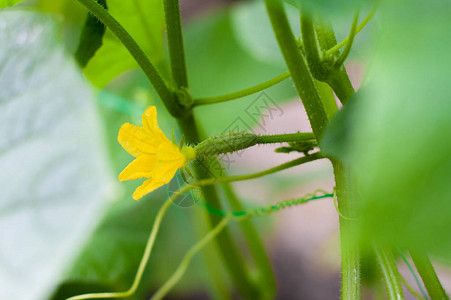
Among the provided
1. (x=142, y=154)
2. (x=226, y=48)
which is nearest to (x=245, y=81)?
(x=226, y=48)

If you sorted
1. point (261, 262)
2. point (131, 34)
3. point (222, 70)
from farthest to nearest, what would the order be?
point (222, 70), point (261, 262), point (131, 34)

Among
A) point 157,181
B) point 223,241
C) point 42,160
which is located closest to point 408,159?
point 157,181

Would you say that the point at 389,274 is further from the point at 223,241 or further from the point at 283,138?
the point at 223,241

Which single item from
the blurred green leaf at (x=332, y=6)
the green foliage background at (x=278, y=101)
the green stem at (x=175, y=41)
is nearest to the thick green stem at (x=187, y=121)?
the green stem at (x=175, y=41)

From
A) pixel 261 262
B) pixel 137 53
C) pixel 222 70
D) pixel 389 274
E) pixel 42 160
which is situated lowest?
pixel 389 274

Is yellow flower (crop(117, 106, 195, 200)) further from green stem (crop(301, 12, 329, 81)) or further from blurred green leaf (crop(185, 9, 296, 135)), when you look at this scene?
blurred green leaf (crop(185, 9, 296, 135))

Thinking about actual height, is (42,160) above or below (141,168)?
above

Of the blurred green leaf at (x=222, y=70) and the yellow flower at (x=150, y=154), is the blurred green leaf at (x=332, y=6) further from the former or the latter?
the blurred green leaf at (x=222, y=70)
